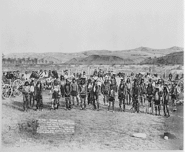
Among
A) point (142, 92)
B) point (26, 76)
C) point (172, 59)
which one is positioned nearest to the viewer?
point (172, 59)

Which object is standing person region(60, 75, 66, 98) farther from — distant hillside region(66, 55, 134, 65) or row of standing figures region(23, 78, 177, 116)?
distant hillside region(66, 55, 134, 65)

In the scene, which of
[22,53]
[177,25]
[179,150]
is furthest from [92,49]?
[179,150]

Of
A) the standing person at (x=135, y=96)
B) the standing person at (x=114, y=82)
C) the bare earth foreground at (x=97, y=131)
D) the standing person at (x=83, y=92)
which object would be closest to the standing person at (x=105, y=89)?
the standing person at (x=114, y=82)

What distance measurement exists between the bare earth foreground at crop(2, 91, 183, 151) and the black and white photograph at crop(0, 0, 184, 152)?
0.02 metres

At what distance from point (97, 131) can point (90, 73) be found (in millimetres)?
1246

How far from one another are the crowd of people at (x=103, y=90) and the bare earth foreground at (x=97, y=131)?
0.44 ft

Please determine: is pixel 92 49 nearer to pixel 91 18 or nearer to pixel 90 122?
pixel 91 18

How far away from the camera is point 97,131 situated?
17.2 feet

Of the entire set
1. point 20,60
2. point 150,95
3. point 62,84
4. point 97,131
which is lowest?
point 97,131

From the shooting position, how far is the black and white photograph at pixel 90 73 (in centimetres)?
523

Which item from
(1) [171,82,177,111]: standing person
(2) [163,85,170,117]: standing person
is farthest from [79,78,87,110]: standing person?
(1) [171,82,177,111]: standing person

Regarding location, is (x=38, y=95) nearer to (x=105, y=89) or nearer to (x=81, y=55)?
(x=81, y=55)

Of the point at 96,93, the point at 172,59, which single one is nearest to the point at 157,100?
the point at 172,59

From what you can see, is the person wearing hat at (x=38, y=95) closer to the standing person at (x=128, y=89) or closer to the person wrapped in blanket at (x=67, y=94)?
the person wrapped in blanket at (x=67, y=94)
